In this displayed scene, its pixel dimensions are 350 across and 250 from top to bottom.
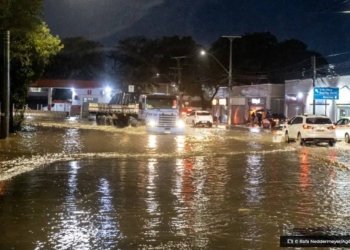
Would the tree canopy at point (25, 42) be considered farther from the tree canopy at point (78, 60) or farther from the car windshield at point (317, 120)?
the tree canopy at point (78, 60)

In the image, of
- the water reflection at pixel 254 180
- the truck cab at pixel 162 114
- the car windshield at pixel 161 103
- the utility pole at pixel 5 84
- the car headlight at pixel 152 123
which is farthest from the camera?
the car windshield at pixel 161 103

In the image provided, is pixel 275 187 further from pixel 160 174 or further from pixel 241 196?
pixel 160 174

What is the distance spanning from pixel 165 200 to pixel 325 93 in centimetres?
3767

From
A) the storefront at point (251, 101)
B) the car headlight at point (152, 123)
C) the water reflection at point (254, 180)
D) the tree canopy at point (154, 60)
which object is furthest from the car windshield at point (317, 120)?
the tree canopy at point (154, 60)

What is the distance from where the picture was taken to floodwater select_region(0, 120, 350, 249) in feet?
31.0

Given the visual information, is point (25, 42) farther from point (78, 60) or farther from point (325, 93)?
point (78, 60)

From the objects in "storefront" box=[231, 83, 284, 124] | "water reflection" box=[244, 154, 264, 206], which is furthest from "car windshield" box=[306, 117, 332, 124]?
"storefront" box=[231, 83, 284, 124]

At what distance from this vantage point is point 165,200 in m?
13.0

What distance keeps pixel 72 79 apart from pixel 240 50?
46281 mm

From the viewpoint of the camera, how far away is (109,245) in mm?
8891

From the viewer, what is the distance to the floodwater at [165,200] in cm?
945

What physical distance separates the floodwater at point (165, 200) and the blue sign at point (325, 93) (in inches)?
998

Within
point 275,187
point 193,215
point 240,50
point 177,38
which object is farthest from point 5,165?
point 177,38

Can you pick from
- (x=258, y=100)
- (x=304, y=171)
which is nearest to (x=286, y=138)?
(x=304, y=171)
